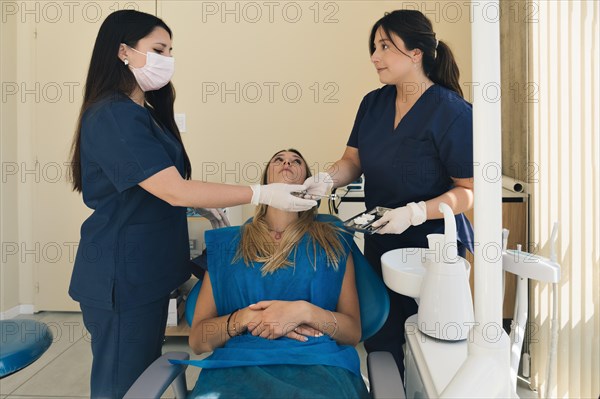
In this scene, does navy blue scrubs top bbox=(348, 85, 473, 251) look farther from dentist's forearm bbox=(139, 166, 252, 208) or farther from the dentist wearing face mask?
dentist's forearm bbox=(139, 166, 252, 208)

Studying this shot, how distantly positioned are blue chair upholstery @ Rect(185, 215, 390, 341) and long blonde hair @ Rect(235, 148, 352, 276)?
0.27 ft

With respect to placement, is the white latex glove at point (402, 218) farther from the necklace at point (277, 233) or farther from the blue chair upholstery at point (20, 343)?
the blue chair upholstery at point (20, 343)

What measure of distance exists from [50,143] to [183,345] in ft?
5.28

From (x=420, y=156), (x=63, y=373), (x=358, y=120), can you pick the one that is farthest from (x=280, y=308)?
(x=63, y=373)

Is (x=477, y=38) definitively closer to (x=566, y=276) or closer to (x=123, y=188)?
(x=123, y=188)

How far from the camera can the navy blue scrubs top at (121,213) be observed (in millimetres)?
1270

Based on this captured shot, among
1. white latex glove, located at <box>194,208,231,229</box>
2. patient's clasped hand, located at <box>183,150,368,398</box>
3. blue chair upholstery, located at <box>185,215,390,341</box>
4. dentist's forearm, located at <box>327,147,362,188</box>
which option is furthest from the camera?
white latex glove, located at <box>194,208,231,229</box>

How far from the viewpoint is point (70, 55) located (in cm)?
309

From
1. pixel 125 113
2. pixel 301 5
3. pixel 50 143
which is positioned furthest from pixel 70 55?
pixel 125 113

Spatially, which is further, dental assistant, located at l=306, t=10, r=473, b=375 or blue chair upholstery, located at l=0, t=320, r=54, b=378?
dental assistant, located at l=306, t=10, r=473, b=375

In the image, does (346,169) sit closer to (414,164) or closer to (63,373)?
(414,164)

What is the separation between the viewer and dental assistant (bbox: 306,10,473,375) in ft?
4.64

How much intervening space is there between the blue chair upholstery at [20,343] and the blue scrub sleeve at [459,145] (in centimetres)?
125
